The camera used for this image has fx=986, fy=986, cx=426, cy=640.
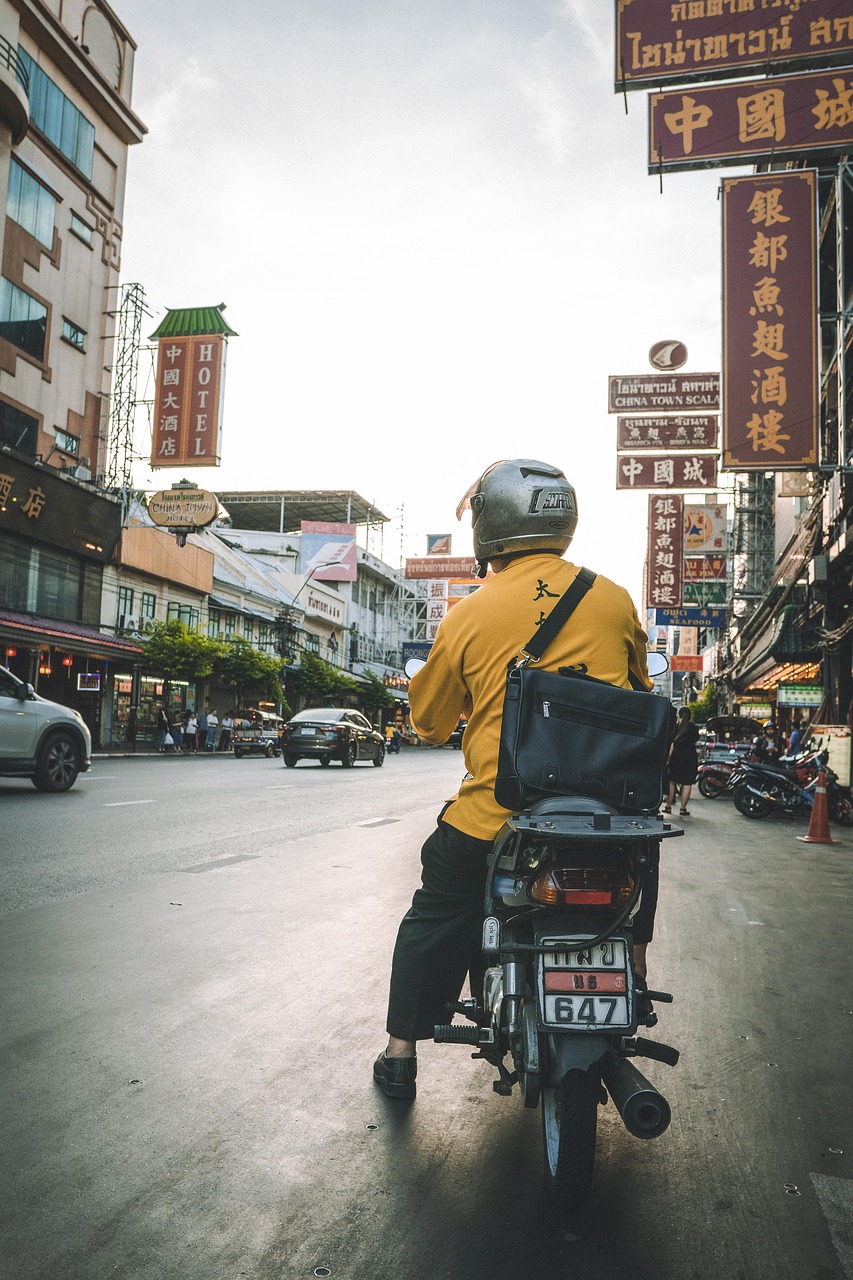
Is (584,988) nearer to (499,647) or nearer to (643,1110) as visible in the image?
(643,1110)

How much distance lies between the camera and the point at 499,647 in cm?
278

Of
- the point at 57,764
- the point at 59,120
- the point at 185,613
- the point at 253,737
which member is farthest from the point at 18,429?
the point at 57,764

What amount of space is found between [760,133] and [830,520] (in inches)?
280

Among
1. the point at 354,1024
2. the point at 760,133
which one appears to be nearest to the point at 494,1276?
the point at 354,1024

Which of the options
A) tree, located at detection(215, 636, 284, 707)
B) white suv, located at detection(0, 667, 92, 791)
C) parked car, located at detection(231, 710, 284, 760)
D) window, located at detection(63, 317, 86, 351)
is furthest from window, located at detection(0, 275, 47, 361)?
white suv, located at detection(0, 667, 92, 791)

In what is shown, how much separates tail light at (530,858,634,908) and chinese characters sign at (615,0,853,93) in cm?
1322

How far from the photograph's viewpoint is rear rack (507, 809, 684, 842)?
2.29 metres

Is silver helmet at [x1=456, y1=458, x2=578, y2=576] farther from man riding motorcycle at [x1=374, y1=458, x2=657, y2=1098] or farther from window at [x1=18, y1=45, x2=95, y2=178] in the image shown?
window at [x1=18, y1=45, x2=95, y2=178]

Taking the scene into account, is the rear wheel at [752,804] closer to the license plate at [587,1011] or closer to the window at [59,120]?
the license plate at [587,1011]

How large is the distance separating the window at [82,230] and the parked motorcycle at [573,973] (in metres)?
30.4

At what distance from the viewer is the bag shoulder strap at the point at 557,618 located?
8.68ft

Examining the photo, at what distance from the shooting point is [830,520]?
17266 millimetres

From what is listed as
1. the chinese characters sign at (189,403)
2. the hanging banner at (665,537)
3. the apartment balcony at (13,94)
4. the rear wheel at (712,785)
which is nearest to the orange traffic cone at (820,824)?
the rear wheel at (712,785)

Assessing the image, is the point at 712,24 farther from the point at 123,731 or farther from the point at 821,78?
the point at 123,731
